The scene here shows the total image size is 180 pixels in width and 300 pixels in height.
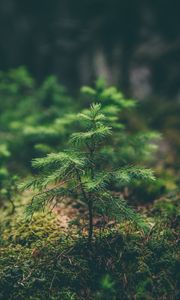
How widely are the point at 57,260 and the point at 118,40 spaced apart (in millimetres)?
6582

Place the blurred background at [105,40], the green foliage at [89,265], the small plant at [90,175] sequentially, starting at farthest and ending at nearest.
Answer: the blurred background at [105,40]
the green foliage at [89,265]
the small plant at [90,175]

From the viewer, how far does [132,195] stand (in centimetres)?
524

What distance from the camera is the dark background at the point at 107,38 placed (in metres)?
8.60

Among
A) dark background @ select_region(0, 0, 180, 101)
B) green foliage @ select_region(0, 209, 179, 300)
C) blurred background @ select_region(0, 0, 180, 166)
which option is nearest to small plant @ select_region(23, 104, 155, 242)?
green foliage @ select_region(0, 209, 179, 300)

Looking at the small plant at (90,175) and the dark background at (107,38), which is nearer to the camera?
the small plant at (90,175)

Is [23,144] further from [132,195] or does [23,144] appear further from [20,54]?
[20,54]

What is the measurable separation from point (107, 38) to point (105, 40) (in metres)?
0.08

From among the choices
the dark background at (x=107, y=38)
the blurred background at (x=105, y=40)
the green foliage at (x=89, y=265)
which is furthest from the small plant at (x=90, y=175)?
the dark background at (x=107, y=38)

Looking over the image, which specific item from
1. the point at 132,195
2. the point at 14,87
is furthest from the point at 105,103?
the point at 14,87

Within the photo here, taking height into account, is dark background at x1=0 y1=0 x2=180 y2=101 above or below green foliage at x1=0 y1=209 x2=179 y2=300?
above

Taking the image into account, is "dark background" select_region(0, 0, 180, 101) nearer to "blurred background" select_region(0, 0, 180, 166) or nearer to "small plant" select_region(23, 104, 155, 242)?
"blurred background" select_region(0, 0, 180, 166)

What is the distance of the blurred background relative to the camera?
8.59 m

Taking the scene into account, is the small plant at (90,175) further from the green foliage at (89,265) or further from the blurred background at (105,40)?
the blurred background at (105,40)

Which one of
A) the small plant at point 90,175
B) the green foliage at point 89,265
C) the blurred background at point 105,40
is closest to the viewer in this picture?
the small plant at point 90,175
